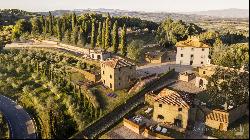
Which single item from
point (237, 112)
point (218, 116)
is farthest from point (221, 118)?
point (237, 112)

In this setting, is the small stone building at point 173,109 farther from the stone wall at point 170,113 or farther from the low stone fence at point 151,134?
the low stone fence at point 151,134

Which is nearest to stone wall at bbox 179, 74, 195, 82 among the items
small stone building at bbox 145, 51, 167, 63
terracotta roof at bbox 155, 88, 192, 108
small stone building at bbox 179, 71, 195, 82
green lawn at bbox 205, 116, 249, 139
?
small stone building at bbox 179, 71, 195, 82

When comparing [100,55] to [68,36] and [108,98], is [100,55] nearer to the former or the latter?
[68,36]

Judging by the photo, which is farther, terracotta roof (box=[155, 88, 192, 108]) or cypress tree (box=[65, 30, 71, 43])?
cypress tree (box=[65, 30, 71, 43])

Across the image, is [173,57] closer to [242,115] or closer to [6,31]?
[242,115]

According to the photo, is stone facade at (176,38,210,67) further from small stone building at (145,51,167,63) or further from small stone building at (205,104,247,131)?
small stone building at (205,104,247,131)

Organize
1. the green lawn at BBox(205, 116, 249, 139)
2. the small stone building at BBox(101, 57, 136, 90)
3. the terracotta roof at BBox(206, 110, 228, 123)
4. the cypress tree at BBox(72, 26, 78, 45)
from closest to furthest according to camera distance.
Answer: the green lawn at BBox(205, 116, 249, 139), the terracotta roof at BBox(206, 110, 228, 123), the small stone building at BBox(101, 57, 136, 90), the cypress tree at BBox(72, 26, 78, 45)
